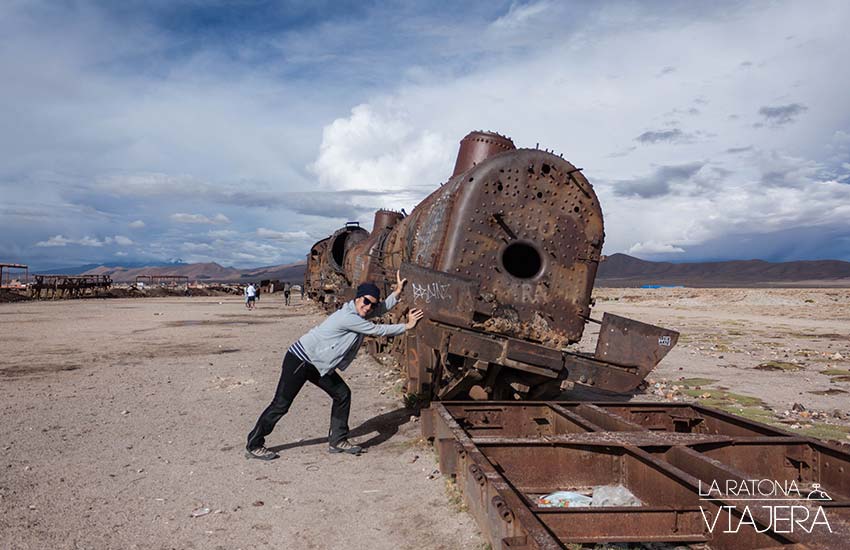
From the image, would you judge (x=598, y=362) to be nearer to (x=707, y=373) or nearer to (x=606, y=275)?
(x=707, y=373)

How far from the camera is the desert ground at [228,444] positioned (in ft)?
12.1

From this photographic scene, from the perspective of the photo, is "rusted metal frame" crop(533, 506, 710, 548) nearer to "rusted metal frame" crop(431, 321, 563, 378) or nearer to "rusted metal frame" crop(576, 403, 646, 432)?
"rusted metal frame" crop(576, 403, 646, 432)

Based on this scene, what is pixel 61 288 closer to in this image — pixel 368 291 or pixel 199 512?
pixel 368 291

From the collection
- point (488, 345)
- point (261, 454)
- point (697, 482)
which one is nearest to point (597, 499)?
point (697, 482)

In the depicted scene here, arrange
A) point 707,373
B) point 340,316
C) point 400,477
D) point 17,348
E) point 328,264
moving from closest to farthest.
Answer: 1. point 400,477
2. point 340,316
3. point 707,373
4. point 17,348
5. point 328,264

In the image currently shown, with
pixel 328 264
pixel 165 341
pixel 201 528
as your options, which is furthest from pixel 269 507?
pixel 328 264

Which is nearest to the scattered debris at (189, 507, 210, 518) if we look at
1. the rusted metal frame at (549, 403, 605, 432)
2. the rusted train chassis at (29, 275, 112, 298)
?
the rusted metal frame at (549, 403, 605, 432)

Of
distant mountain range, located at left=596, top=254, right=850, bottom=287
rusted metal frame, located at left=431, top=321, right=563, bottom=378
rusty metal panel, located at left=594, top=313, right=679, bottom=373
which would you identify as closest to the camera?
rusted metal frame, located at left=431, top=321, right=563, bottom=378

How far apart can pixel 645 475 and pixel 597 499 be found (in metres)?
0.33

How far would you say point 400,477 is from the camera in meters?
4.68

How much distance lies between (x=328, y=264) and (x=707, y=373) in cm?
1456

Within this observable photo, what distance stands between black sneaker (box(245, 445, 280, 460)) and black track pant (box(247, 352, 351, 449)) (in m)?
0.04

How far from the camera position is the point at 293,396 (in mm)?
5180

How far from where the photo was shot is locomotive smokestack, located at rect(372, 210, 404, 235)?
14.6 meters
